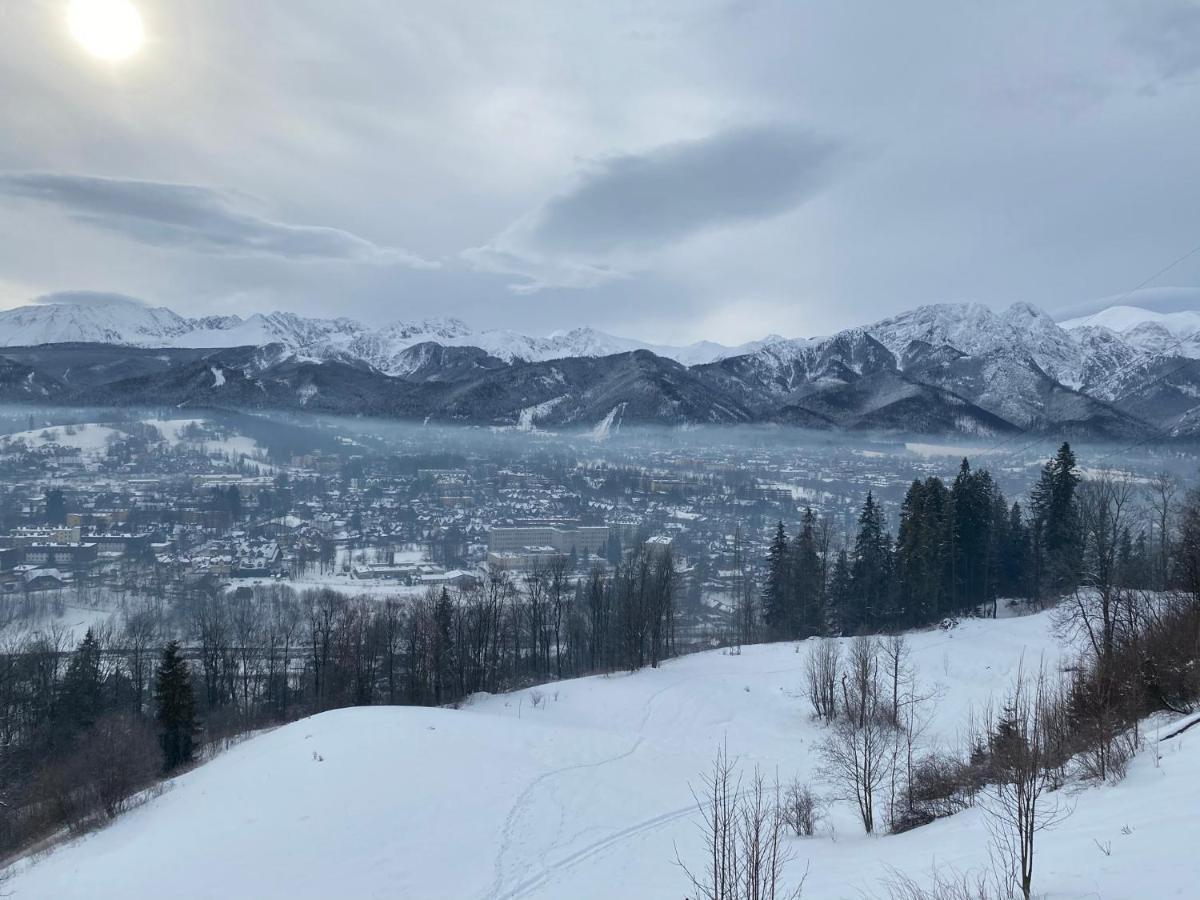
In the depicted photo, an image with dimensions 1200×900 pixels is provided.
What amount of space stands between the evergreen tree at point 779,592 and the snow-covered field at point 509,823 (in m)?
14.9

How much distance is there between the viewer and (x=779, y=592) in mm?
40062

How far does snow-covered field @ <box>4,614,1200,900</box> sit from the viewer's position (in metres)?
8.04

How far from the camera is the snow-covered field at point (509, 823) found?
8.04 metres

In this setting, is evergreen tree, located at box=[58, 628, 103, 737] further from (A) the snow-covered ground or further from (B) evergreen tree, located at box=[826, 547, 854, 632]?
(A) the snow-covered ground

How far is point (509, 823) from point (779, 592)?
2745 cm

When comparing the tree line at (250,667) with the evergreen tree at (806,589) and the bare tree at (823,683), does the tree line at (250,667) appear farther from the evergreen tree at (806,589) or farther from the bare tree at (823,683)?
the bare tree at (823,683)

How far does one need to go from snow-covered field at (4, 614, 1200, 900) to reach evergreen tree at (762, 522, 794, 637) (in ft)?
49.0

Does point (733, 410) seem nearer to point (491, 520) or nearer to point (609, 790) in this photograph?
point (491, 520)

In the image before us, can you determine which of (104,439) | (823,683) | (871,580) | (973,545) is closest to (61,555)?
(871,580)

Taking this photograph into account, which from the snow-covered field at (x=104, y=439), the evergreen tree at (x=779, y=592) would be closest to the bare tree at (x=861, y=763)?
the evergreen tree at (x=779, y=592)

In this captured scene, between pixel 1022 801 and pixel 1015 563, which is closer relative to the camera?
pixel 1022 801

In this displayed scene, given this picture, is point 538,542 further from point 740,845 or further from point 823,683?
point 740,845

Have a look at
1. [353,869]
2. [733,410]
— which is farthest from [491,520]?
[733,410]

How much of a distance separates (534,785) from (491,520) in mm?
65933
